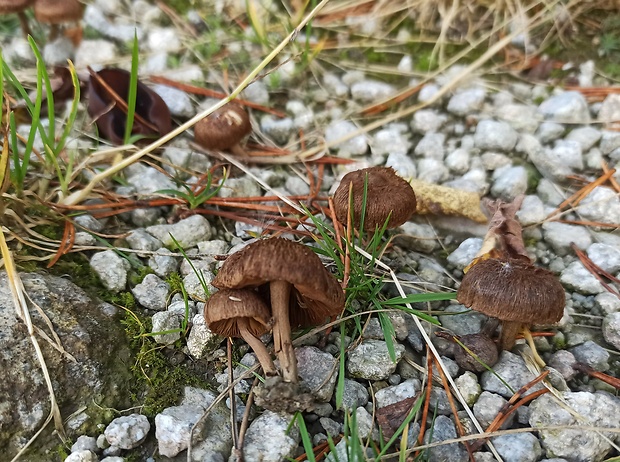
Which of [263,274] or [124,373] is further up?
[263,274]

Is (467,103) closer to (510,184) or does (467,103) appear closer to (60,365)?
(510,184)

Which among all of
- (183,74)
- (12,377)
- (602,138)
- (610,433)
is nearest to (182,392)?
(12,377)

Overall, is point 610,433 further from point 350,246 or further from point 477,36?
point 477,36

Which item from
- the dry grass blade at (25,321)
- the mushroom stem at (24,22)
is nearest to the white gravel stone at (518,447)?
the dry grass blade at (25,321)

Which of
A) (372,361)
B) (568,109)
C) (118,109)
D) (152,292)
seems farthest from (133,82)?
(568,109)

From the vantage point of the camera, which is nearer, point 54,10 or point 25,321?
point 25,321

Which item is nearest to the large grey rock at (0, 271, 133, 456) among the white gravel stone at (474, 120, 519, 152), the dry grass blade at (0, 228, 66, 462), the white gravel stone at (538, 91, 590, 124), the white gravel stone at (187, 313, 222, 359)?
the dry grass blade at (0, 228, 66, 462)
